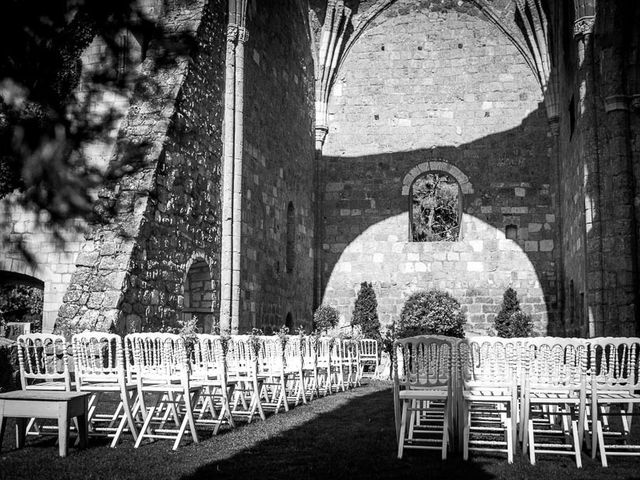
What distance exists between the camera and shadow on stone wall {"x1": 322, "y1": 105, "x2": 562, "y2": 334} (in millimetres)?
17469

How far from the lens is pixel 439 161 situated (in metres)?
18.3

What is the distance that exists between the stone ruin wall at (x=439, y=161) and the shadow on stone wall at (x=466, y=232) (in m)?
0.03

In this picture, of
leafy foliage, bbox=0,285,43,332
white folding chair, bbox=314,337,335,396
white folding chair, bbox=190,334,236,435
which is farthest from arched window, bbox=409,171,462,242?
white folding chair, bbox=190,334,236,435

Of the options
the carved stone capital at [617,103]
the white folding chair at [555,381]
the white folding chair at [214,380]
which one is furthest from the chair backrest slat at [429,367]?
the carved stone capital at [617,103]

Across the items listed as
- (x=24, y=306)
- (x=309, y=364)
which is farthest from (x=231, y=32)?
(x=24, y=306)

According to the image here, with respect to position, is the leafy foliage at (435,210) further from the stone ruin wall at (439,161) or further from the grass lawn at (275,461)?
the grass lawn at (275,461)

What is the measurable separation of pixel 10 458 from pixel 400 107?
1503 centimetres

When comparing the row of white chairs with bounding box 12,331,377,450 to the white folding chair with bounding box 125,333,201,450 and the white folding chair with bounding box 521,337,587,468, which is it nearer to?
the white folding chair with bounding box 125,333,201,450

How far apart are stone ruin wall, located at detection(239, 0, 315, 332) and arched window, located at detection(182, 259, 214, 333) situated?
909mm

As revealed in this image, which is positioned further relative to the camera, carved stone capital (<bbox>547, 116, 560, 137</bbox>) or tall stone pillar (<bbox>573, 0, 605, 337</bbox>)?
carved stone capital (<bbox>547, 116, 560, 137</bbox>)

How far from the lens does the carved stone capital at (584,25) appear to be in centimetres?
1292

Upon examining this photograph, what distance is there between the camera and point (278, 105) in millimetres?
15273

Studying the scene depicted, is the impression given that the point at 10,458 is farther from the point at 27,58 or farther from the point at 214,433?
the point at 27,58

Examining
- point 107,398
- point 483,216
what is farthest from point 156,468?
point 483,216
